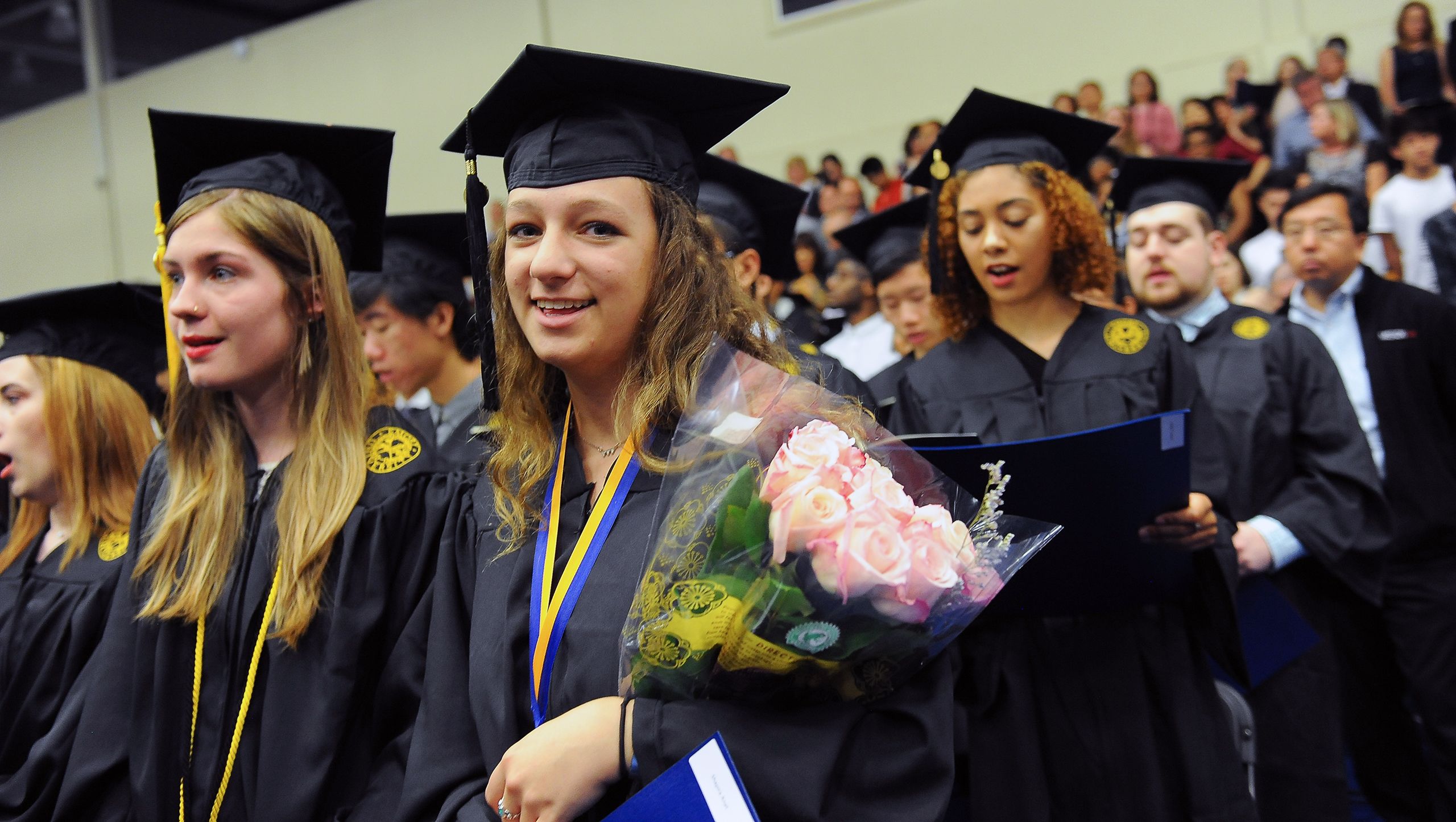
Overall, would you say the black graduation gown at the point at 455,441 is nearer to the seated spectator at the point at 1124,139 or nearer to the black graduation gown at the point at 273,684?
the black graduation gown at the point at 273,684

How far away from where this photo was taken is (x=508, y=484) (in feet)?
6.28

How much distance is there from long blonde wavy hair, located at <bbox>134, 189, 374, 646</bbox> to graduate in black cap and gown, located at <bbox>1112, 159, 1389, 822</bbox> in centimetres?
213

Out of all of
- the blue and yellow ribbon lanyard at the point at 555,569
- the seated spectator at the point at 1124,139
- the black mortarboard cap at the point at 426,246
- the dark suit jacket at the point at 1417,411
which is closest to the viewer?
the blue and yellow ribbon lanyard at the point at 555,569

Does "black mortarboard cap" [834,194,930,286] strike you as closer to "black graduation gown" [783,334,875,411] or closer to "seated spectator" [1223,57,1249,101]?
"black graduation gown" [783,334,875,411]

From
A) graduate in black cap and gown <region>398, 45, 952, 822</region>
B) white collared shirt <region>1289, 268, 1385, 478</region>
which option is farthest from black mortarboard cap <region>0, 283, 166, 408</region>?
white collared shirt <region>1289, 268, 1385, 478</region>

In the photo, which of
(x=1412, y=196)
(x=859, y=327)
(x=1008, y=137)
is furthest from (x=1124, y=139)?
(x=1008, y=137)

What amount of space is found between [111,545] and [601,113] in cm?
183

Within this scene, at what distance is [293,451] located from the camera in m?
2.35

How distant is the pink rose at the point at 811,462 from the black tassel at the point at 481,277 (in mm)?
776

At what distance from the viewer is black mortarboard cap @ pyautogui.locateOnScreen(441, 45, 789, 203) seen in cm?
181

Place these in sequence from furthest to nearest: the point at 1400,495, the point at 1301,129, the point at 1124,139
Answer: the point at 1124,139
the point at 1301,129
the point at 1400,495

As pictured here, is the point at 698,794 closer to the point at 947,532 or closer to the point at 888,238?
the point at 947,532

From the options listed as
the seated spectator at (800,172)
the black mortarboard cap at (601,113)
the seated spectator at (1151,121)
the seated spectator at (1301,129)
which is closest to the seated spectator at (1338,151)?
the seated spectator at (1301,129)

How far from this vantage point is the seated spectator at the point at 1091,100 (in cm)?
921
